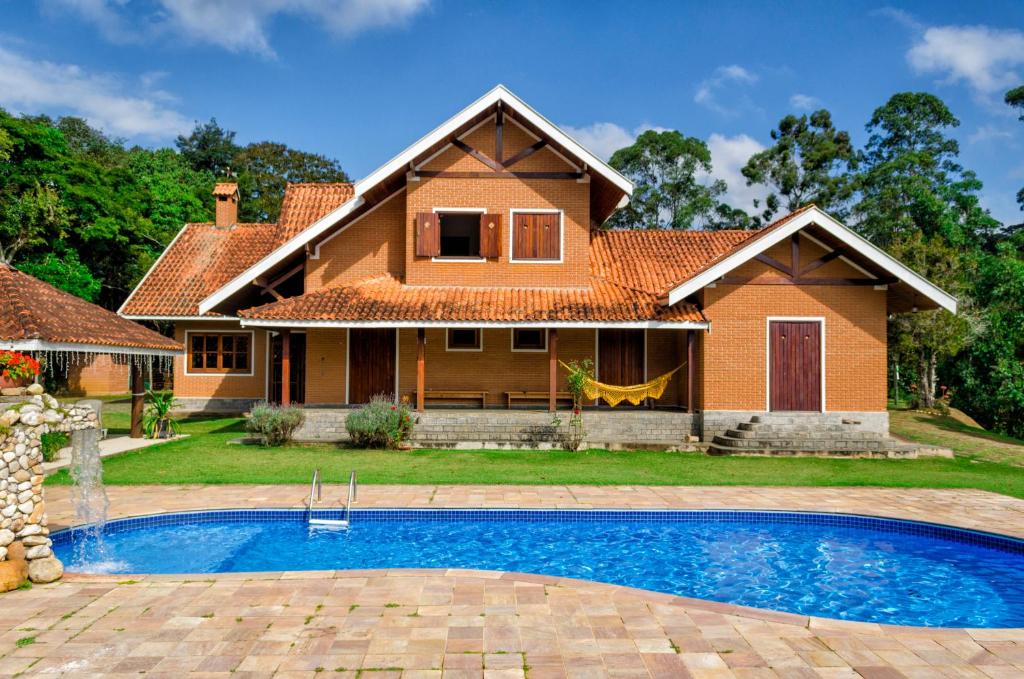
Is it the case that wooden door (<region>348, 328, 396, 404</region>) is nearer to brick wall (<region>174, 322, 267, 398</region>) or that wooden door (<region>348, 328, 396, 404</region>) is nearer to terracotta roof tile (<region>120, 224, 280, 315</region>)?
terracotta roof tile (<region>120, 224, 280, 315</region>)

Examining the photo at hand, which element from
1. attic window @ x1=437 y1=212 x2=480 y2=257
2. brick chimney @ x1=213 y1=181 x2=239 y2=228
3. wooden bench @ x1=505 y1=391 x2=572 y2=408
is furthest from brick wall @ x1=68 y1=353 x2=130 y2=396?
wooden bench @ x1=505 y1=391 x2=572 y2=408

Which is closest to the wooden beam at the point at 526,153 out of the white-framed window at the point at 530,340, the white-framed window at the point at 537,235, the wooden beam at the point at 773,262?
the white-framed window at the point at 537,235

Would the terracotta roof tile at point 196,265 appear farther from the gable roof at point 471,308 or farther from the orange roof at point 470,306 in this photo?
the gable roof at point 471,308

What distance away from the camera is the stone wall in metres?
5.85

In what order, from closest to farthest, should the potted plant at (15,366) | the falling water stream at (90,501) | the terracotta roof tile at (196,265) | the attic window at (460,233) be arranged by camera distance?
the falling water stream at (90,501) → the potted plant at (15,366) → the attic window at (460,233) → the terracotta roof tile at (196,265)

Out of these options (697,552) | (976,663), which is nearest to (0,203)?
(697,552)

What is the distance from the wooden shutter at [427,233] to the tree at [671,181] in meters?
25.8

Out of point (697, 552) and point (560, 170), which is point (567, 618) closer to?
point (697, 552)

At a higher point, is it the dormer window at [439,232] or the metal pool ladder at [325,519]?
the dormer window at [439,232]

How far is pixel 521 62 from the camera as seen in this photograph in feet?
52.6

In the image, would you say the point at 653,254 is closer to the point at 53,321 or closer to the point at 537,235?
the point at 537,235

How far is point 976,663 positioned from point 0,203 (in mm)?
33804

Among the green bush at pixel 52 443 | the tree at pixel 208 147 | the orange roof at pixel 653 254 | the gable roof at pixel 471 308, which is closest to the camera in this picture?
the green bush at pixel 52 443

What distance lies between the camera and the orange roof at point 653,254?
18.4 metres
